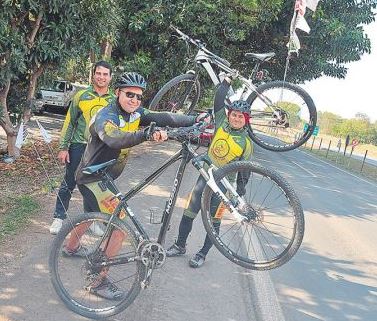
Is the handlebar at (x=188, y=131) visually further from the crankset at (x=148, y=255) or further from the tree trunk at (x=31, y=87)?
the tree trunk at (x=31, y=87)

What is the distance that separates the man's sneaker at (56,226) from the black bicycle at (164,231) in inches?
46.9

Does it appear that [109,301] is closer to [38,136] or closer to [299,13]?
[299,13]

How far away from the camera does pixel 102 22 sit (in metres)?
8.95

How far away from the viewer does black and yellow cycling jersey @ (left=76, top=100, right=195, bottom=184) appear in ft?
11.5

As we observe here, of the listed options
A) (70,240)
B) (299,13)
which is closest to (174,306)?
(70,240)

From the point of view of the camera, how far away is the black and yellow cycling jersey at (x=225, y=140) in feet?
16.7

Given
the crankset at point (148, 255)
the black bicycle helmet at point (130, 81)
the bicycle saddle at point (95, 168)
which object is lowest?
the crankset at point (148, 255)

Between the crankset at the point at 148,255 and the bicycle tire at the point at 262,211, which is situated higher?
the bicycle tire at the point at 262,211

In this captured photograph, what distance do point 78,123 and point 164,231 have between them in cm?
222

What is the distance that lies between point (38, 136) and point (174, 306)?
35.3ft

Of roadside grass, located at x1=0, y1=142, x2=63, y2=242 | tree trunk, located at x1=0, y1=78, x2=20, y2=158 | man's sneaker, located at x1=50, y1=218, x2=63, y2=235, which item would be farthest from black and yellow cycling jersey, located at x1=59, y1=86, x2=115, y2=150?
tree trunk, located at x1=0, y1=78, x2=20, y2=158

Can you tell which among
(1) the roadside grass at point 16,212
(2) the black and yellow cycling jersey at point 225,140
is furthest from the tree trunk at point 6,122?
(2) the black and yellow cycling jersey at point 225,140

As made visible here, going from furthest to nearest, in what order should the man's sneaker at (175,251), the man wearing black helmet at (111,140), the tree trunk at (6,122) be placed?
the tree trunk at (6,122) → the man's sneaker at (175,251) → the man wearing black helmet at (111,140)

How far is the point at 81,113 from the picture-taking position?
5.34m
